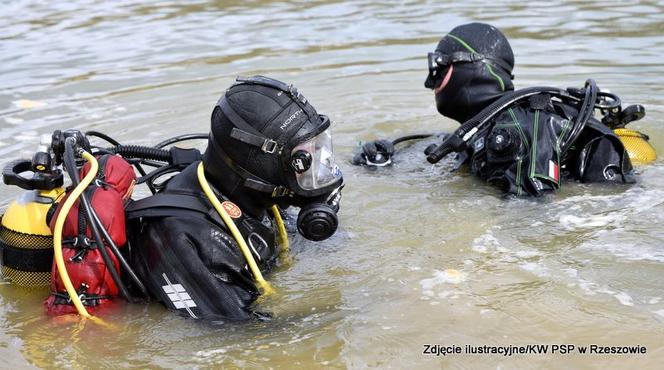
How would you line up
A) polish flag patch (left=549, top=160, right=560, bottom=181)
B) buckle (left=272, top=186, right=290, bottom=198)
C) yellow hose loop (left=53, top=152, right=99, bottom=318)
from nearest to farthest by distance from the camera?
yellow hose loop (left=53, top=152, right=99, bottom=318), buckle (left=272, top=186, right=290, bottom=198), polish flag patch (left=549, top=160, right=560, bottom=181)

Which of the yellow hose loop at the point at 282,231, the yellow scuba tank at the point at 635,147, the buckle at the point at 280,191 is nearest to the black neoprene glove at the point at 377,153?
the yellow scuba tank at the point at 635,147

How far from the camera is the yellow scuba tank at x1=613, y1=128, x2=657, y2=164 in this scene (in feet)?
16.3

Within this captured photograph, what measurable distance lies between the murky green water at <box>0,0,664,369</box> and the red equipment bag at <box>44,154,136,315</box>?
13cm

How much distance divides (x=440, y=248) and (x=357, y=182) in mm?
1201

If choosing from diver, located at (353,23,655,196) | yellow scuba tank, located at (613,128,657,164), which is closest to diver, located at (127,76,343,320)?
diver, located at (353,23,655,196)

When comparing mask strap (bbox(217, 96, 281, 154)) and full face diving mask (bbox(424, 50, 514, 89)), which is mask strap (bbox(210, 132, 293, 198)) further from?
full face diving mask (bbox(424, 50, 514, 89))

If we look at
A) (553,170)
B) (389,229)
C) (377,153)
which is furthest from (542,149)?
(377,153)

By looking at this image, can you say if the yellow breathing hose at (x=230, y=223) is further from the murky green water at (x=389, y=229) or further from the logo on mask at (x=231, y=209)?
the murky green water at (x=389, y=229)

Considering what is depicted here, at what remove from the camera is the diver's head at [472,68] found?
4.80 meters

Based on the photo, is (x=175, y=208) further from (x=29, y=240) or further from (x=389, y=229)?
(x=389, y=229)

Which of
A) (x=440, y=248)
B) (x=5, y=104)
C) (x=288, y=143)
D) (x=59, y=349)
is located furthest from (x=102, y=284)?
(x=5, y=104)

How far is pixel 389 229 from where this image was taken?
4391mm

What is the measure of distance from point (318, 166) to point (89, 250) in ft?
3.03

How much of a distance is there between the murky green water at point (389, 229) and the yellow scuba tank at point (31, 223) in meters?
0.24
